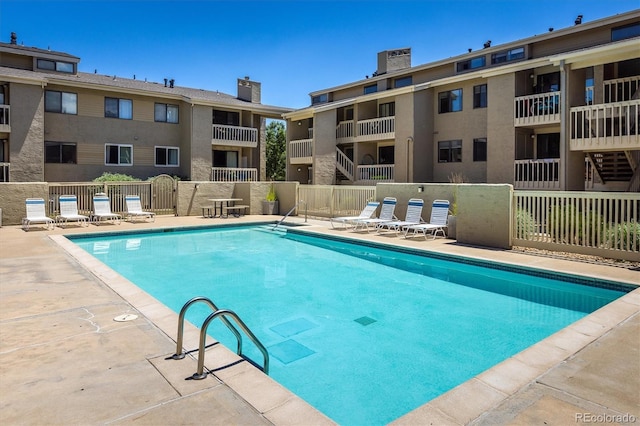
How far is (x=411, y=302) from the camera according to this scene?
765 centimetres

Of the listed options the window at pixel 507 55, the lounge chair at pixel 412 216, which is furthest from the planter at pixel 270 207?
the window at pixel 507 55

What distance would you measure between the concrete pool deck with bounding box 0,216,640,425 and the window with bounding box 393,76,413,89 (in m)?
20.9

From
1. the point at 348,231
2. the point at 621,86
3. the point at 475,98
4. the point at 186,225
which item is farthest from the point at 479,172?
the point at 186,225

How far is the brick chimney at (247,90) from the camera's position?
98.0 ft

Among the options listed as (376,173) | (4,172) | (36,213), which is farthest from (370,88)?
(4,172)

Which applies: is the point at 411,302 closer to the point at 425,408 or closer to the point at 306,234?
the point at 425,408

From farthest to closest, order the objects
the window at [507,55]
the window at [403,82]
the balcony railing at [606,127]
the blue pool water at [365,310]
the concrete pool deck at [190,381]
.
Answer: the window at [403,82]
the window at [507,55]
the balcony railing at [606,127]
the blue pool water at [365,310]
the concrete pool deck at [190,381]

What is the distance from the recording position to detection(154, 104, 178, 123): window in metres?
24.9

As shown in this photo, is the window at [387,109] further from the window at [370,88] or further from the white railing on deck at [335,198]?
the white railing on deck at [335,198]

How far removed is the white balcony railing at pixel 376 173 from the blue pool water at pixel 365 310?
37.1 ft

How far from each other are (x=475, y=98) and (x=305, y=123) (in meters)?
11.6

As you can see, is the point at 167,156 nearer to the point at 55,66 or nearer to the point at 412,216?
the point at 55,66

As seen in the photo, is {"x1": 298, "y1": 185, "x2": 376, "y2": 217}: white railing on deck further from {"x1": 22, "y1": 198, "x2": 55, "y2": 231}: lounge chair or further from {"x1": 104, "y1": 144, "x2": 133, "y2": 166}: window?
{"x1": 104, "y1": 144, "x2": 133, "y2": 166}: window

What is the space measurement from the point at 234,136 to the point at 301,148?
13.8ft
